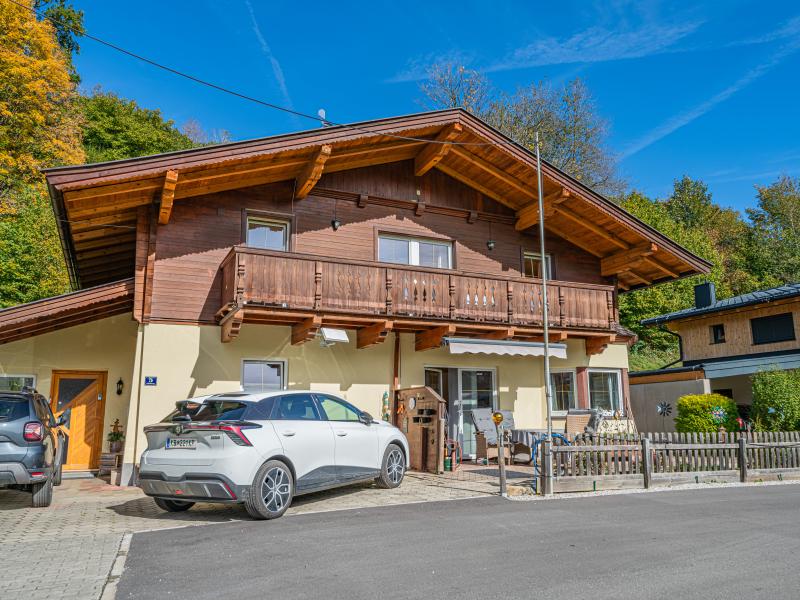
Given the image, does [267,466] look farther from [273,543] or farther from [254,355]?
[254,355]

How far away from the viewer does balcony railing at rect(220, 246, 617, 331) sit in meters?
12.0

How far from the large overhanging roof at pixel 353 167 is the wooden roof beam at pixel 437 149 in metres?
0.03

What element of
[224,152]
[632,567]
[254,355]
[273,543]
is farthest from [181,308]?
[632,567]

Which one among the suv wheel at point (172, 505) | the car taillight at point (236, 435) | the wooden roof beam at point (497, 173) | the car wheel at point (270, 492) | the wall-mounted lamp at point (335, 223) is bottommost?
the suv wheel at point (172, 505)

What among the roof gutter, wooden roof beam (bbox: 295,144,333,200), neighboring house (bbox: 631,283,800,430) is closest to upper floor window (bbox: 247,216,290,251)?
wooden roof beam (bbox: 295,144,333,200)

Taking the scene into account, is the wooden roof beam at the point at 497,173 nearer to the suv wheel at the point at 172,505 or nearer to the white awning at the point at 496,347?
the white awning at the point at 496,347

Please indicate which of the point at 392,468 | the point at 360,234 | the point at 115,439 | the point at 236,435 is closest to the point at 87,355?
the point at 115,439

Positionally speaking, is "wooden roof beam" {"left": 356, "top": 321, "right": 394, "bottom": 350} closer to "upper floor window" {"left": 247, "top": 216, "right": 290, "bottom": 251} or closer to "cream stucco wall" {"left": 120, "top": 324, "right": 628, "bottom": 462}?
"cream stucco wall" {"left": 120, "top": 324, "right": 628, "bottom": 462}

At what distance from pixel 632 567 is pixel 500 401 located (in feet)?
32.5

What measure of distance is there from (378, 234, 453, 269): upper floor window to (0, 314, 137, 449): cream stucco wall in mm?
6086

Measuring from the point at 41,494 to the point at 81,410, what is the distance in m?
5.53

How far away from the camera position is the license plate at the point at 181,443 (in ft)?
25.1

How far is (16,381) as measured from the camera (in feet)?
44.7

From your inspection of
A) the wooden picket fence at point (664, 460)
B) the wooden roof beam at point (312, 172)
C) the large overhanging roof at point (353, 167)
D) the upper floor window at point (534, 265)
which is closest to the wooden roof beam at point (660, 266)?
the large overhanging roof at point (353, 167)
